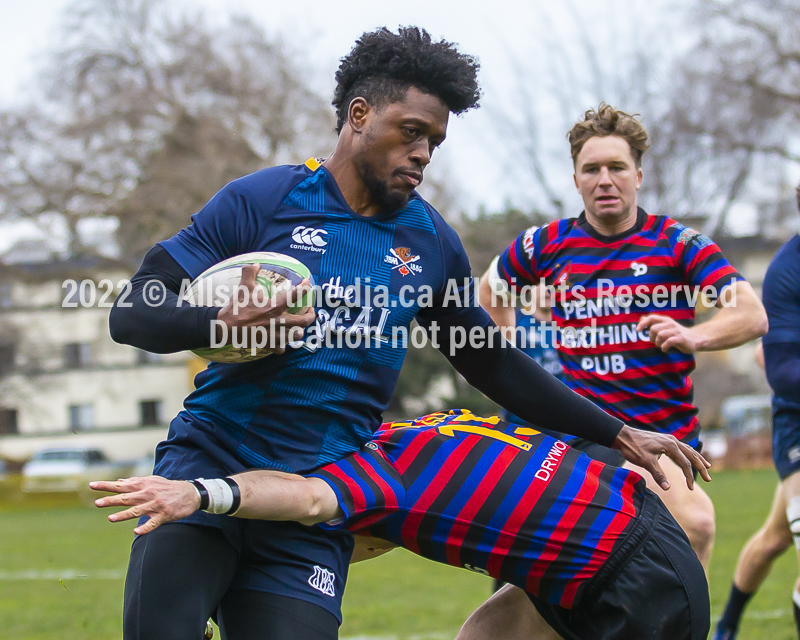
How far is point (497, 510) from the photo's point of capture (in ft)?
10.0

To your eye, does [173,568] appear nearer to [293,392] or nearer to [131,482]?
[131,482]

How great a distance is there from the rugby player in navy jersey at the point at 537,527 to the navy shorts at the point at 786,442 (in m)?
2.17

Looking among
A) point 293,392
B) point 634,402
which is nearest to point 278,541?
point 293,392

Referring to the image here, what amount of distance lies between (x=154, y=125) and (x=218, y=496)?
25.1m

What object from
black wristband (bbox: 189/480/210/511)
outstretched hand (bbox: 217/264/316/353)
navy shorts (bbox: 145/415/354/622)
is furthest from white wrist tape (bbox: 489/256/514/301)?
black wristband (bbox: 189/480/210/511)

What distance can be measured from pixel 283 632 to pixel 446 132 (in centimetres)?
169

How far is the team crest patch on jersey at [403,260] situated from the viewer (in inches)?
121

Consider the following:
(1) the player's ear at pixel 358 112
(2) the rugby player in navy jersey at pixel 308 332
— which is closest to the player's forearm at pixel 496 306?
(2) the rugby player in navy jersey at pixel 308 332

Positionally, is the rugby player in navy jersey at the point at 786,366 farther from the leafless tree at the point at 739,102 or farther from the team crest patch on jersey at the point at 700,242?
the leafless tree at the point at 739,102

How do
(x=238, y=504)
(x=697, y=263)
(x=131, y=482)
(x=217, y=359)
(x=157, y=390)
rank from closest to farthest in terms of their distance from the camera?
(x=131, y=482) < (x=238, y=504) < (x=217, y=359) < (x=697, y=263) < (x=157, y=390)

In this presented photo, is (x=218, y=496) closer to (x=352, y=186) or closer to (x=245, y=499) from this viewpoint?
(x=245, y=499)

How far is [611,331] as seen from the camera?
4348 mm

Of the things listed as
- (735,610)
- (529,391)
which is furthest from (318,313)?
(735,610)

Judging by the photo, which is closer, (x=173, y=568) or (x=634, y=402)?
(x=173, y=568)
